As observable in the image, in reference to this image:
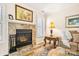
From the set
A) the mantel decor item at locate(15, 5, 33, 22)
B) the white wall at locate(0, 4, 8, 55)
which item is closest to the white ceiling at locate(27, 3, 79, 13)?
the mantel decor item at locate(15, 5, 33, 22)

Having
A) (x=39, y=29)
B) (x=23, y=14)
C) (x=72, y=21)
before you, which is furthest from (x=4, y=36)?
(x=72, y=21)

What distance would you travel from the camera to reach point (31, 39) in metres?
2.74

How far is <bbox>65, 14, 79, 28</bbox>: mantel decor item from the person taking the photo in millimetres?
2678

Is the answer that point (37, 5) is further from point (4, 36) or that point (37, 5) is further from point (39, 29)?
point (4, 36)

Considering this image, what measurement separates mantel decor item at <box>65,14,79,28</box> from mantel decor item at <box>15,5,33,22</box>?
34.6 inches

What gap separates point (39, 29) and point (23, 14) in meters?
0.53

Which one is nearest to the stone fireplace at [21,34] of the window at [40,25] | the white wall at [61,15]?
the window at [40,25]

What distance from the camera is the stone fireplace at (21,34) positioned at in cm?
258

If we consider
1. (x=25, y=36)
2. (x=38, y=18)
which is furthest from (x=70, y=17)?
(x=25, y=36)

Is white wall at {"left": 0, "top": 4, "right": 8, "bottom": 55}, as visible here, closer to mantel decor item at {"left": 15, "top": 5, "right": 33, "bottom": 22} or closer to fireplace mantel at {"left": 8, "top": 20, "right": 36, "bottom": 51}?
fireplace mantel at {"left": 8, "top": 20, "right": 36, "bottom": 51}

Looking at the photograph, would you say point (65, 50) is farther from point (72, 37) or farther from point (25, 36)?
point (25, 36)

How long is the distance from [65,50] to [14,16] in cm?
144

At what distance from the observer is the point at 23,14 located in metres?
2.68

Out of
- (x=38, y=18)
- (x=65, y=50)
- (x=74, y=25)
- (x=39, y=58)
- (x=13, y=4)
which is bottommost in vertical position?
(x=39, y=58)
